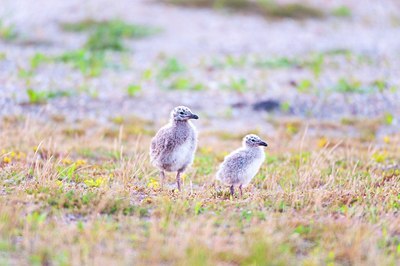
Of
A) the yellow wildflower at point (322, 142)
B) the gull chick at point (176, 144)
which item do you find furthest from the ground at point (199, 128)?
the gull chick at point (176, 144)

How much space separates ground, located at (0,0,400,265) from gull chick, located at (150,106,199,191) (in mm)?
442

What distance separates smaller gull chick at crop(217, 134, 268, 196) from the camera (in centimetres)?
1000

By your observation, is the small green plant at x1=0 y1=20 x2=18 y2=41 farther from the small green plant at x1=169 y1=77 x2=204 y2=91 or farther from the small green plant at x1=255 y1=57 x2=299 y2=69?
the small green plant at x1=255 y1=57 x2=299 y2=69

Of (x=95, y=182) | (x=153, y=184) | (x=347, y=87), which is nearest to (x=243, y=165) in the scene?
(x=153, y=184)

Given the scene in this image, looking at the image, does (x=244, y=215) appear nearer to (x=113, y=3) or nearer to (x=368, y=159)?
(x=368, y=159)

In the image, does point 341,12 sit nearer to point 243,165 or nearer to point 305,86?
point 305,86

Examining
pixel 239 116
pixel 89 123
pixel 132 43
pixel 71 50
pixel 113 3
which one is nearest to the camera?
pixel 89 123

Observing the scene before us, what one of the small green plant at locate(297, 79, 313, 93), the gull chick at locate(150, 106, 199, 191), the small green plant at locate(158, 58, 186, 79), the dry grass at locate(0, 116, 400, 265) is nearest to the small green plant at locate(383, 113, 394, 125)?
the small green plant at locate(297, 79, 313, 93)

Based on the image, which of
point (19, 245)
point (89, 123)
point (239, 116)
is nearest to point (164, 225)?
point (19, 245)

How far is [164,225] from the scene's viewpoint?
804cm

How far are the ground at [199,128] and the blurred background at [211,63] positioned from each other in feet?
0.27

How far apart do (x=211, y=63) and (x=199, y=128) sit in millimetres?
6315

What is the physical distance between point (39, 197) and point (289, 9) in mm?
24351

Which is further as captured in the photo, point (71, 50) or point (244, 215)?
point (71, 50)
